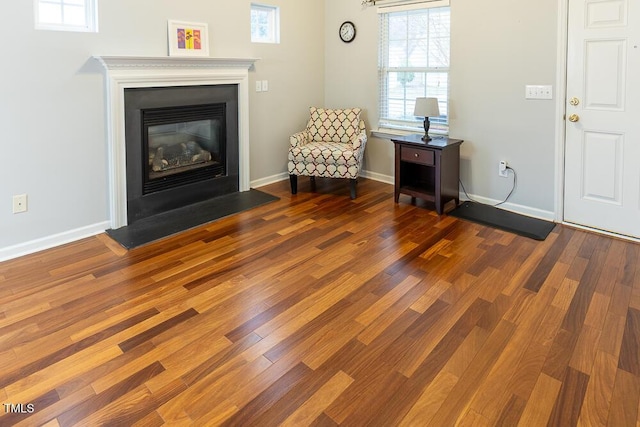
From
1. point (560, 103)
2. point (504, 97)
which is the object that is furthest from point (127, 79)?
point (560, 103)

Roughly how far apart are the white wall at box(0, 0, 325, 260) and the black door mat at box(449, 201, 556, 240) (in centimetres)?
275

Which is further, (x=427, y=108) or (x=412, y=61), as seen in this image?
(x=412, y=61)

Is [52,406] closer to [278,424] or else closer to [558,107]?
[278,424]

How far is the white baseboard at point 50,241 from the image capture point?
3127 millimetres

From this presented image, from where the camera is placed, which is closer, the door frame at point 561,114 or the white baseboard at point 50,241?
the white baseboard at point 50,241

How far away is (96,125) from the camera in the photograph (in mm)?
3445

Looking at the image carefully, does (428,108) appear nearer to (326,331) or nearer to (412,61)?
(412,61)

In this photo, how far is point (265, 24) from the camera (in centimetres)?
471

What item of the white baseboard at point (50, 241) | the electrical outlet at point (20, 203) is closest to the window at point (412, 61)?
the white baseboard at point (50, 241)

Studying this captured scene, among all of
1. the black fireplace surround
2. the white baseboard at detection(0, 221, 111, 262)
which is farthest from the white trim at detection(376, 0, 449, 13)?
the white baseboard at detection(0, 221, 111, 262)

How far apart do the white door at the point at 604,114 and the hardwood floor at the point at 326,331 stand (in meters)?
0.27

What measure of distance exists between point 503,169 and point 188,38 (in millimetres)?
3064

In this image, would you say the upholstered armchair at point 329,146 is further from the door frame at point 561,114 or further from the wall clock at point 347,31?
the door frame at point 561,114

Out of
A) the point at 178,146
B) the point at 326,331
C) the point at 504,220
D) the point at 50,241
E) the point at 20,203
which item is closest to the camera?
the point at 326,331
